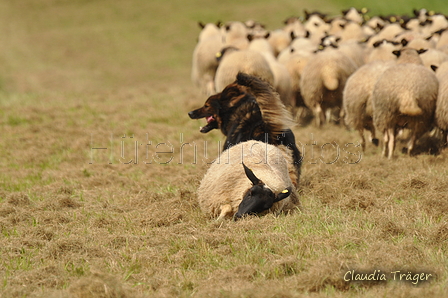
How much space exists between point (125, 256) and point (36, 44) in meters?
25.7

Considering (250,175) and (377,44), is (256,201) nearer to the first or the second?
(250,175)

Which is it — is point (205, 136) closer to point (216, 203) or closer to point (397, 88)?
point (397, 88)

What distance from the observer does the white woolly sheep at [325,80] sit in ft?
31.3

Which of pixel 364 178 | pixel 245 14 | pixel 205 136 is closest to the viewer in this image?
pixel 364 178

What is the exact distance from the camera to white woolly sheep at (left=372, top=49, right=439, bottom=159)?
23.6 ft

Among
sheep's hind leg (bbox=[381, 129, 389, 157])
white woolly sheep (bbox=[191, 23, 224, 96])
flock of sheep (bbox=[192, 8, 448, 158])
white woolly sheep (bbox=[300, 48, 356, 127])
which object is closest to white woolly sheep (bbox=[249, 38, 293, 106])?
flock of sheep (bbox=[192, 8, 448, 158])

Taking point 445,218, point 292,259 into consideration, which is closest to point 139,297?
point 292,259

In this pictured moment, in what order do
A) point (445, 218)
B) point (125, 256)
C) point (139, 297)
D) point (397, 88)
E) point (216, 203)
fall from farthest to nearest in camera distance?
point (397, 88), point (216, 203), point (445, 218), point (125, 256), point (139, 297)

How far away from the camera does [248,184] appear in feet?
16.2

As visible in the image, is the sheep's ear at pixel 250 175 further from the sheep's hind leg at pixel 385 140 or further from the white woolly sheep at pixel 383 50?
the white woolly sheep at pixel 383 50

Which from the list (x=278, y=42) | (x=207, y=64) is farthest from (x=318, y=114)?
(x=278, y=42)

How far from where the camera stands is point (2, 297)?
338 centimetres

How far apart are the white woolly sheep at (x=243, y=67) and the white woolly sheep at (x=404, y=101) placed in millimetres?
2607

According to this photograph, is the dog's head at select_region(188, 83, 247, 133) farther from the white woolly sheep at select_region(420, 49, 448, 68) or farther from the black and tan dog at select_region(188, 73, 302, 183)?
the white woolly sheep at select_region(420, 49, 448, 68)
